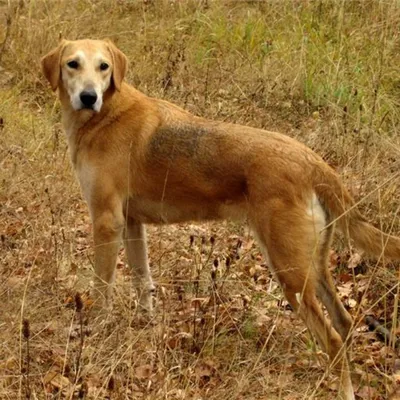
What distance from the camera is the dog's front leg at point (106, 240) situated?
5.56m

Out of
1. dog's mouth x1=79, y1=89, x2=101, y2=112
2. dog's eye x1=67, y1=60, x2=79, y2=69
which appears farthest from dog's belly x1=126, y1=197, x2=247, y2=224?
dog's eye x1=67, y1=60, x2=79, y2=69

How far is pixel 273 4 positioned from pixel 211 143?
601 cm

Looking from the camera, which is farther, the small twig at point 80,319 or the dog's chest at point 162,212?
the dog's chest at point 162,212

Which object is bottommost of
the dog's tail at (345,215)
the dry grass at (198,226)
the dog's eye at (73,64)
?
the dry grass at (198,226)

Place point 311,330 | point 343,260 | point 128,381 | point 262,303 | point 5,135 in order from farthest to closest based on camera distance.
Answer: point 5,135
point 343,260
point 262,303
point 311,330
point 128,381

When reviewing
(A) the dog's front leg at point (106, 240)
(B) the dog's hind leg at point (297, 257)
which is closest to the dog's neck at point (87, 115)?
(A) the dog's front leg at point (106, 240)

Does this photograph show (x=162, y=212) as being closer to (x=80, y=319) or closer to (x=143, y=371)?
(x=143, y=371)

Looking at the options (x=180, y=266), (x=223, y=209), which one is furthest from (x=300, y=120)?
(x=223, y=209)

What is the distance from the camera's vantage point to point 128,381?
4367mm

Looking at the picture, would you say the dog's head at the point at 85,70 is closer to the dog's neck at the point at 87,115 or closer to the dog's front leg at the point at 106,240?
the dog's neck at the point at 87,115

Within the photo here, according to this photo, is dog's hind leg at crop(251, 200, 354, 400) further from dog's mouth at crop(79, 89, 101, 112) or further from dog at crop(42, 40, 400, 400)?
dog's mouth at crop(79, 89, 101, 112)

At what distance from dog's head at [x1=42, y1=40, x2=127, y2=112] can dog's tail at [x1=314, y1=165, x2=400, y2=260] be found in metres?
1.46

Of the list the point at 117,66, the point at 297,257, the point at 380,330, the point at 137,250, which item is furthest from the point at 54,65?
the point at 380,330

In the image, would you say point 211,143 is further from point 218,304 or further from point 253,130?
point 218,304
